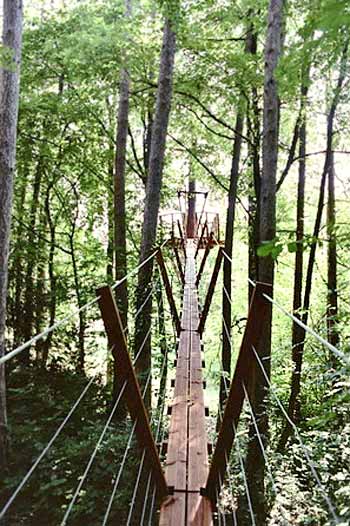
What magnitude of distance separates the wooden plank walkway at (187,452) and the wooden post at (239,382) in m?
0.08

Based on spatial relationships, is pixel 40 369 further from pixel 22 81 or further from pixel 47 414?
pixel 22 81

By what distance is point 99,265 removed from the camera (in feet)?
26.8

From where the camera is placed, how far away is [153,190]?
4.45m

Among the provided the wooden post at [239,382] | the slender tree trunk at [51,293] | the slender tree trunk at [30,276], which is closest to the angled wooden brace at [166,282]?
the wooden post at [239,382]

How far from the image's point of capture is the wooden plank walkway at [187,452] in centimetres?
144

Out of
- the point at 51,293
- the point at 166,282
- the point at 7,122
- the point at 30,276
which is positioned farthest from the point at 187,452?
the point at 30,276

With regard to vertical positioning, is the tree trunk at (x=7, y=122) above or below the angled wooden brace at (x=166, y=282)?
above

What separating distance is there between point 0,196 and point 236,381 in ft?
11.6

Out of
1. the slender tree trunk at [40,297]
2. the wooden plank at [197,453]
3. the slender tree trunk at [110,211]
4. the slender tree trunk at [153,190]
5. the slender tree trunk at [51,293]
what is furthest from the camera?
the slender tree trunk at [40,297]

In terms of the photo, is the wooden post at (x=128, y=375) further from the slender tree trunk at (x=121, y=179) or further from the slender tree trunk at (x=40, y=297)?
the slender tree trunk at (x=40, y=297)

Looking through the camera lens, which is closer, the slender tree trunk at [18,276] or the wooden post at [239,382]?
the wooden post at [239,382]

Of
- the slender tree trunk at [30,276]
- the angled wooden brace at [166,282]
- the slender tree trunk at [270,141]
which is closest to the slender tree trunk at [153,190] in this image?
the angled wooden brace at [166,282]

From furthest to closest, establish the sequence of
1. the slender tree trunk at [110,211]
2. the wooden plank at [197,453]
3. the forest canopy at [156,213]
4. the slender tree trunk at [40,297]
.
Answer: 1. the slender tree trunk at [40,297]
2. the slender tree trunk at [110,211]
3. the forest canopy at [156,213]
4. the wooden plank at [197,453]

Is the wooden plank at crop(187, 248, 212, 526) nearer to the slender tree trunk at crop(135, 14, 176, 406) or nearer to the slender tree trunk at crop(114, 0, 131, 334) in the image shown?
the slender tree trunk at crop(135, 14, 176, 406)
